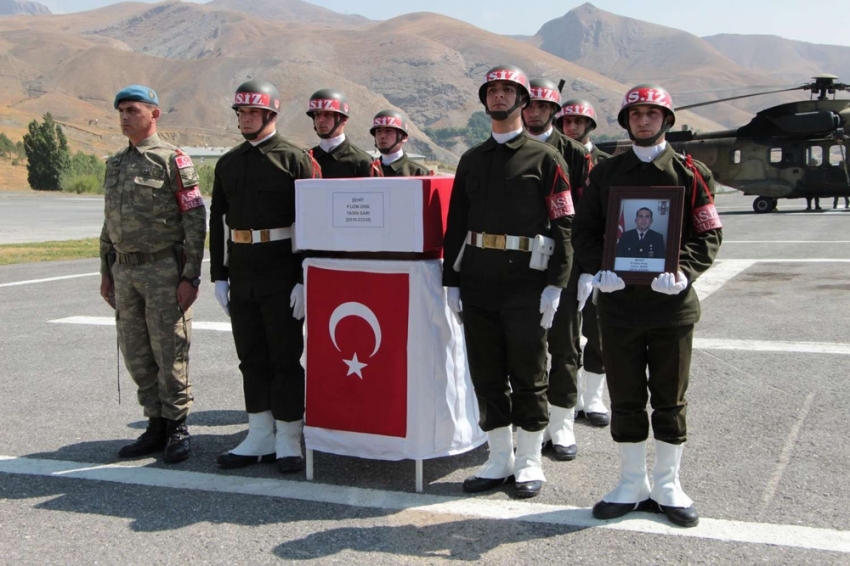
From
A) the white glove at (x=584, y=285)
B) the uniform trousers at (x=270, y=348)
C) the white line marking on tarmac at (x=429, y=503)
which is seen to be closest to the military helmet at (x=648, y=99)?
the white glove at (x=584, y=285)

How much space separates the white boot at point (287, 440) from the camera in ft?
15.7

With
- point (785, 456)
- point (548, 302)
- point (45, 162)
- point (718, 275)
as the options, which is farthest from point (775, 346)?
point (45, 162)

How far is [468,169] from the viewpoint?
4387 millimetres

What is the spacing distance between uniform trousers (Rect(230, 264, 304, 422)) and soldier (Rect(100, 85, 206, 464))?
38cm

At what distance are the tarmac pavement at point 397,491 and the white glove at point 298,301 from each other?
2.97ft

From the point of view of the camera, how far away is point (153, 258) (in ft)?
16.2

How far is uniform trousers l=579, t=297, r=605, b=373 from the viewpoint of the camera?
563 centimetres

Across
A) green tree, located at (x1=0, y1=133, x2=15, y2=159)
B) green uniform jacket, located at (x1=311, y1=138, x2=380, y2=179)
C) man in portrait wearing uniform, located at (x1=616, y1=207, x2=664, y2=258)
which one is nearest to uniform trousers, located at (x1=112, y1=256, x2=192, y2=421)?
green uniform jacket, located at (x1=311, y1=138, x2=380, y2=179)

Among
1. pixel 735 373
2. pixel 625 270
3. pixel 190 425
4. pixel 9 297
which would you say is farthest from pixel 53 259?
pixel 625 270

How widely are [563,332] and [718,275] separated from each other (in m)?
7.94

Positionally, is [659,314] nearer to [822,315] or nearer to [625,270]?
[625,270]

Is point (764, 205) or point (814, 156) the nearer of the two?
point (814, 156)

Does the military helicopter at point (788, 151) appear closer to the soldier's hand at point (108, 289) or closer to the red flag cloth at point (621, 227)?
the soldier's hand at point (108, 289)

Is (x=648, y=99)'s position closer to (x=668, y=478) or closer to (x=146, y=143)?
(x=668, y=478)
